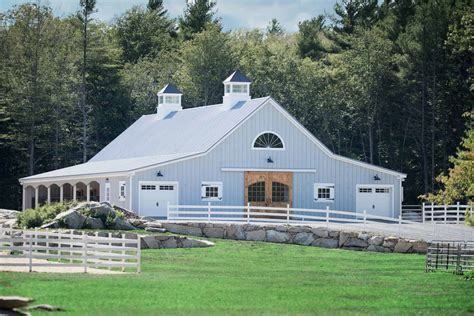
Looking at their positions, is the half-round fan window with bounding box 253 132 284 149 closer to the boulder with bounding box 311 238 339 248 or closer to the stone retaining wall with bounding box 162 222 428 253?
the stone retaining wall with bounding box 162 222 428 253

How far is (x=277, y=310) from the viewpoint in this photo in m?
25.0

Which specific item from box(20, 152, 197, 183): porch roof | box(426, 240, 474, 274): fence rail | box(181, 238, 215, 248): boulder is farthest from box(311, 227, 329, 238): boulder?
box(20, 152, 197, 183): porch roof

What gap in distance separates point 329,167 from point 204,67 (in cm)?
2758

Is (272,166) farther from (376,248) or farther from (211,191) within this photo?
(376,248)

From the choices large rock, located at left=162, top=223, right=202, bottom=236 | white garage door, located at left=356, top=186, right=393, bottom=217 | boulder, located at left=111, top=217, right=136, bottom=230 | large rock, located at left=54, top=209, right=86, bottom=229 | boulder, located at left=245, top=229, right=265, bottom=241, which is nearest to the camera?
large rock, located at left=54, top=209, right=86, bottom=229

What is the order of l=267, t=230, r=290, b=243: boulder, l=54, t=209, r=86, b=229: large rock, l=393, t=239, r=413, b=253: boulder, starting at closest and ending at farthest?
l=393, t=239, r=413, b=253: boulder < l=54, t=209, r=86, b=229: large rock < l=267, t=230, r=290, b=243: boulder

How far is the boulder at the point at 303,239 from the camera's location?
47.5 metres

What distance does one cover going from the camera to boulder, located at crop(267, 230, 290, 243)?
47.8m

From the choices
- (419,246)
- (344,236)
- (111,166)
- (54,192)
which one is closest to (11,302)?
(419,246)

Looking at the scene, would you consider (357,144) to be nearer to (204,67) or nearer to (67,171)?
(204,67)

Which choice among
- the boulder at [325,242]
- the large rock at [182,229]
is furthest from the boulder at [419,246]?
the large rock at [182,229]

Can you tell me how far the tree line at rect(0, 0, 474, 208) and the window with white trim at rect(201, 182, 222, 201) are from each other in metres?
17.7

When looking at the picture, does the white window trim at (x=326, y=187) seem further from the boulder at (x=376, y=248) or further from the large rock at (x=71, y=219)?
the large rock at (x=71, y=219)

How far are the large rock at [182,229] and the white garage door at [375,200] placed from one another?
37.3ft
